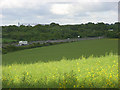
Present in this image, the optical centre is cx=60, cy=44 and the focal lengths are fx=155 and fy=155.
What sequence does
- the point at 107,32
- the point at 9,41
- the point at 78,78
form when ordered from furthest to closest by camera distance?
1. the point at 107,32
2. the point at 9,41
3. the point at 78,78

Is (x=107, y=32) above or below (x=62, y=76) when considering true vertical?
above

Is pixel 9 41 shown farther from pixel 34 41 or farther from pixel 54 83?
pixel 54 83

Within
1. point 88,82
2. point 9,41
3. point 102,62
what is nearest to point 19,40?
point 9,41

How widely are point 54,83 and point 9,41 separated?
1101 inches

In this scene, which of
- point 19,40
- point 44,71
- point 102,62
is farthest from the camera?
point 19,40

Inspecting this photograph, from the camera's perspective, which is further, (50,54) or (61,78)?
(50,54)

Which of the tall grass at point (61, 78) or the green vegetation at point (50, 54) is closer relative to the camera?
the tall grass at point (61, 78)

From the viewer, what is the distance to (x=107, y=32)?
58250 millimetres

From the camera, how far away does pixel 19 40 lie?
125 feet

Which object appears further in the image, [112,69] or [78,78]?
[112,69]

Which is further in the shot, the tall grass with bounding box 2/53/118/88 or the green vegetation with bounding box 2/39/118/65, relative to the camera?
the green vegetation with bounding box 2/39/118/65

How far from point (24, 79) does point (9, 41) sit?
90.0 feet

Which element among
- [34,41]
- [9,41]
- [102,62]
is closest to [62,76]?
[102,62]

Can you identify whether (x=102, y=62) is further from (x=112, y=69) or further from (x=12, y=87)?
(x=12, y=87)
